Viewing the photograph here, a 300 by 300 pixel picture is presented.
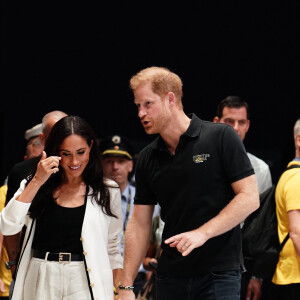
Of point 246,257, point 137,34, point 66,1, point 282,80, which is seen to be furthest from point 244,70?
point 246,257

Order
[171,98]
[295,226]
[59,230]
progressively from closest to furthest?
1. [171,98]
2. [59,230]
3. [295,226]

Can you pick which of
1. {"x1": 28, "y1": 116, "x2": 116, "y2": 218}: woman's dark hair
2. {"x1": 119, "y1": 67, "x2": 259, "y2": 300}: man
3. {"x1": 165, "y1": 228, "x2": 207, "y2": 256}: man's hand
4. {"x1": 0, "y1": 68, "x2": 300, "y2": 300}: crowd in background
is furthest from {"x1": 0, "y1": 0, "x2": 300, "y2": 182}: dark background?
{"x1": 165, "y1": 228, "x2": 207, "y2": 256}: man's hand

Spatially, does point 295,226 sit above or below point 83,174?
below

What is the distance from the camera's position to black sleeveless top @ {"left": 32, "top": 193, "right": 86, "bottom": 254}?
3500mm

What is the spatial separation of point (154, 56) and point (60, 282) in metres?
3.45

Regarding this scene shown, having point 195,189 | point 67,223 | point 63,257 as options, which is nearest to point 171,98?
point 195,189

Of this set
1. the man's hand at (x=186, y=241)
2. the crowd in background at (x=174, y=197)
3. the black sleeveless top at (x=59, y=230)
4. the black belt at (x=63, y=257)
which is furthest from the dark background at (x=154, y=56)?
the man's hand at (x=186, y=241)

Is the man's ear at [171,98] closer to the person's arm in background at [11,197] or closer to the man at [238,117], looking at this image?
the person's arm in background at [11,197]

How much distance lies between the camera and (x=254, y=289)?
4402 mm

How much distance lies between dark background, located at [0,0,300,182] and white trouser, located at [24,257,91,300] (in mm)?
2811

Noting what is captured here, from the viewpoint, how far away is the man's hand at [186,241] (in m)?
2.85

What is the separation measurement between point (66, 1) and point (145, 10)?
72cm

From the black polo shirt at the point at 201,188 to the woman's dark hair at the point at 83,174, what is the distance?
511 mm

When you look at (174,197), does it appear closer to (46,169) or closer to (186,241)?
(186,241)
